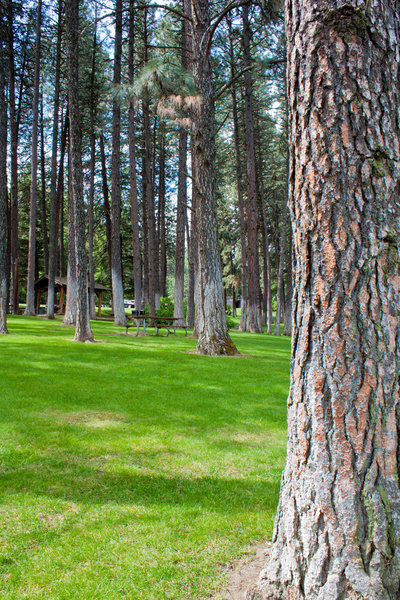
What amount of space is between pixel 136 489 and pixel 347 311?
2307mm

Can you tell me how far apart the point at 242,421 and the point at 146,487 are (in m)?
2.12

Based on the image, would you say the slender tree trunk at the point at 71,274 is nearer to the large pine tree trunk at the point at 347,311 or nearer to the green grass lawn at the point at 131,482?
the green grass lawn at the point at 131,482

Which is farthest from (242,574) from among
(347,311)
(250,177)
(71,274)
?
(250,177)

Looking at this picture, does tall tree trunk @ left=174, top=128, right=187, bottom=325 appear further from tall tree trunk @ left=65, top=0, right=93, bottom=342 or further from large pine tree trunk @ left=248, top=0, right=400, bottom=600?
large pine tree trunk @ left=248, top=0, right=400, bottom=600

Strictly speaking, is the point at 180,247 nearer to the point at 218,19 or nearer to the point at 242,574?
the point at 218,19

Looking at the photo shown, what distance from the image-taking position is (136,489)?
3375 mm

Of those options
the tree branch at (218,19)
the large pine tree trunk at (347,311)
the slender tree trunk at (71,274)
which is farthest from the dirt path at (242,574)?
the slender tree trunk at (71,274)

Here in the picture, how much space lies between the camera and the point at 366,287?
1903 mm

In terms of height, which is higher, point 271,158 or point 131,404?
point 271,158

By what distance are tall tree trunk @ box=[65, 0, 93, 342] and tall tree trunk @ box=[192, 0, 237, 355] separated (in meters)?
Answer: 3.51

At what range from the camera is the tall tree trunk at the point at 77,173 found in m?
11.9

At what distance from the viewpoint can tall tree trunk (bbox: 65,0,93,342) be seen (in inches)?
468

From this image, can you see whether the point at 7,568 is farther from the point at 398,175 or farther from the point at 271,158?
the point at 271,158

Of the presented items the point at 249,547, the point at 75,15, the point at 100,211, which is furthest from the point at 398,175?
the point at 100,211
